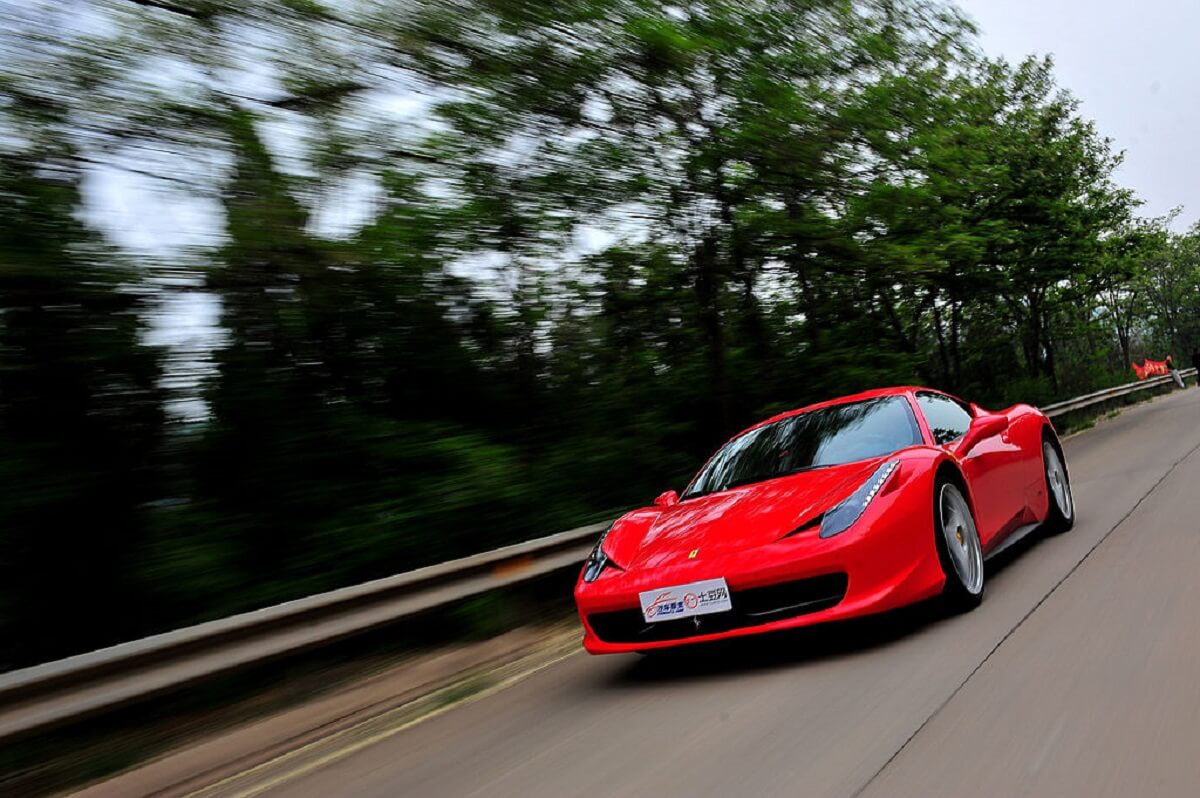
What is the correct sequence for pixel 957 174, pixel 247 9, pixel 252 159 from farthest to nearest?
pixel 957 174
pixel 247 9
pixel 252 159

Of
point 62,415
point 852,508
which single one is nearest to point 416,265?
point 62,415

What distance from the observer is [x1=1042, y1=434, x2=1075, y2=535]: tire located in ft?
24.6

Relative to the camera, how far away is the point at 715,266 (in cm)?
1194

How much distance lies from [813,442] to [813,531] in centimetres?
136

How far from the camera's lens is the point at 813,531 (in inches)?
185

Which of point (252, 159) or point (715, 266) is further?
point (715, 266)

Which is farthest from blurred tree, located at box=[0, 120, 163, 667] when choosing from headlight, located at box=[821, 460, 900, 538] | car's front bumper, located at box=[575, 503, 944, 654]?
headlight, located at box=[821, 460, 900, 538]

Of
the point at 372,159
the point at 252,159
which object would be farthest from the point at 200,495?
the point at 372,159

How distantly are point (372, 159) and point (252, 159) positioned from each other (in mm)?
1218

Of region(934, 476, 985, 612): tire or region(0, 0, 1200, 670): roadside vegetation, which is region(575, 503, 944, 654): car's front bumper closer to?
region(934, 476, 985, 612): tire

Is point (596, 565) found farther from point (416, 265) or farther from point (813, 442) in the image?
point (416, 265)

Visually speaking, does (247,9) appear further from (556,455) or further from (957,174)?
(957,174)

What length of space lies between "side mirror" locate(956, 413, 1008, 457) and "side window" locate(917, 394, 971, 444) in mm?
56

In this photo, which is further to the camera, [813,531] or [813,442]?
[813,442]
